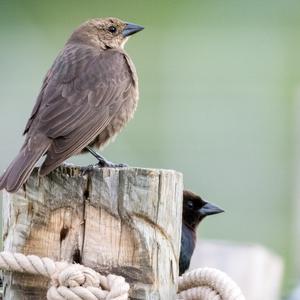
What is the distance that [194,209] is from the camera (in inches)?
196

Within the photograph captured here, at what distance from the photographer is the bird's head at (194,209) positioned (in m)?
4.96

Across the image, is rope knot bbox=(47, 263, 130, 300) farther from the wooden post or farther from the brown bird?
the brown bird

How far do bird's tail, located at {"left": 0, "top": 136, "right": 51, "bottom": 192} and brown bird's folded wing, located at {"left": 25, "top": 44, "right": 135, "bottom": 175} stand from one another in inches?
1.7

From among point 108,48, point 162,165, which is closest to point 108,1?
point 162,165

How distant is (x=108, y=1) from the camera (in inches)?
447

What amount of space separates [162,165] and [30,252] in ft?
19.9

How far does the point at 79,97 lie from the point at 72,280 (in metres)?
1.45

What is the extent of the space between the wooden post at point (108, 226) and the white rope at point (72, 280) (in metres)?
0.07

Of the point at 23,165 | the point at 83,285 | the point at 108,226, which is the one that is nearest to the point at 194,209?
the point at 23,165

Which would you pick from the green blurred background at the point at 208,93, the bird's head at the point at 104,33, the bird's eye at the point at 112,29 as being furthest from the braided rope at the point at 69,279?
the green blurred background at the point at 208,93

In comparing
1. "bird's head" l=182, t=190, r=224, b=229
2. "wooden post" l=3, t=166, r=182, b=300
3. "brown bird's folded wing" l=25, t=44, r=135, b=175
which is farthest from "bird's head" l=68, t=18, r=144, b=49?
"wooden post" l=3, t=166, r=182, b=300

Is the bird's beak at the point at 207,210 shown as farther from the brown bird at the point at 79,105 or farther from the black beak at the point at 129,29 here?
the black beak at the point at 129,29

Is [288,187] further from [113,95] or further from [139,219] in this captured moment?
[139,219]

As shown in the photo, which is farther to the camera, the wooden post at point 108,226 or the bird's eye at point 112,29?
the bird's eye at point 112,29
